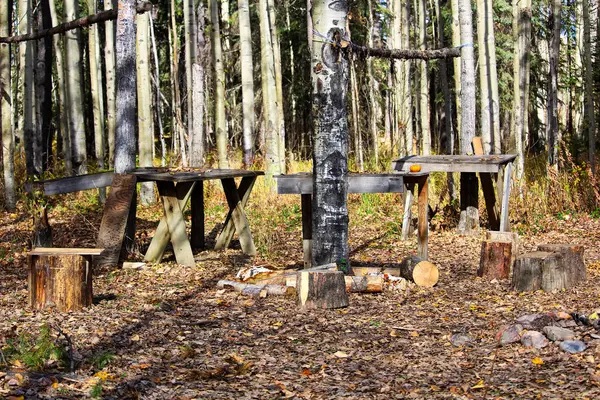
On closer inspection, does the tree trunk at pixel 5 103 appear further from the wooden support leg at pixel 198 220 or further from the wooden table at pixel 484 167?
the wooden table at pixel 484 167

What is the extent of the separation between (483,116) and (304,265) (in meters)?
5.84

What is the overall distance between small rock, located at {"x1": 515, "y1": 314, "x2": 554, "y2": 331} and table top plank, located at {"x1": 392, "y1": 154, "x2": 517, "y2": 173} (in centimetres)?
444

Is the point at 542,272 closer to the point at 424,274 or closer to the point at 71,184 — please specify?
the point at 424,274

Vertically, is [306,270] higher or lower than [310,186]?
lower

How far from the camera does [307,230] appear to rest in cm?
830

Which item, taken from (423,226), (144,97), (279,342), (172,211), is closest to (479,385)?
(279,342)

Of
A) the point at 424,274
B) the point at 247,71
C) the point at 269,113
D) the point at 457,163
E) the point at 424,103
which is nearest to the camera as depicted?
the point at 424,274

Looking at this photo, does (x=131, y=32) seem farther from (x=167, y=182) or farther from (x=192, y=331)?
(x=192, y=331)

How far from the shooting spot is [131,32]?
9047mm

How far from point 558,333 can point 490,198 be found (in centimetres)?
586

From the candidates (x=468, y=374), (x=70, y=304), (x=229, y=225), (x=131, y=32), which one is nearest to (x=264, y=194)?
(x=229, y=225)

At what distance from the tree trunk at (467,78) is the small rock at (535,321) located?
20.2 feet

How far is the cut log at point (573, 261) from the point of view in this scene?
7332 millimetres

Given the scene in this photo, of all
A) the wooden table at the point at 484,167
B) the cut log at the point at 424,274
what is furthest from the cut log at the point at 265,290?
the wooden table at the point at 484,167
